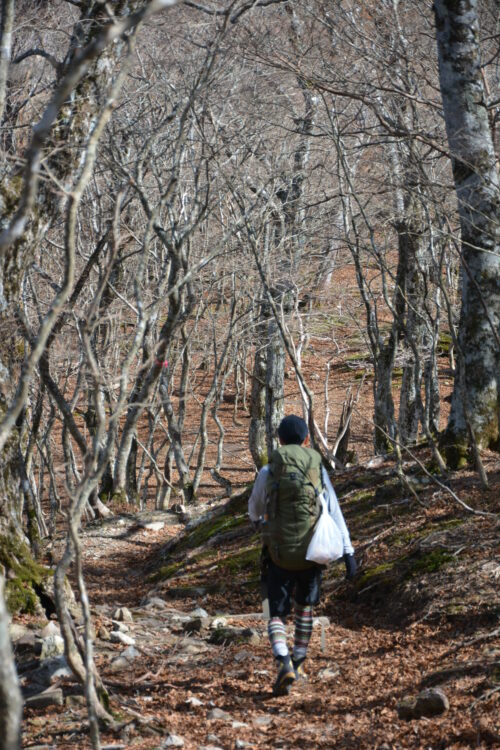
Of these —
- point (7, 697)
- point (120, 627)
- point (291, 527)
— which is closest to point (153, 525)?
point (120, 627)

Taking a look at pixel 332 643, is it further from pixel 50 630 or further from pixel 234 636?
pixel 50 630

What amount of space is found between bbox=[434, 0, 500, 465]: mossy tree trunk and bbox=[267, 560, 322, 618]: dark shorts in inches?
129

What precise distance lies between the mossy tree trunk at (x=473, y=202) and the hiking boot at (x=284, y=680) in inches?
148

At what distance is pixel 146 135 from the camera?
10.2 meters

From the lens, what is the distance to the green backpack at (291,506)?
15.5 feet

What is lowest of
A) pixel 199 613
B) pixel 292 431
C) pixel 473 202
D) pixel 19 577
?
pixel 199 613

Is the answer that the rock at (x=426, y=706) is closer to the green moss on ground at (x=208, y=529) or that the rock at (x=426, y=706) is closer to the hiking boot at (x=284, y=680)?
the hiking boot at (x=284, y=680)

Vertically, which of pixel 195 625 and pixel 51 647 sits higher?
pixel 51 647

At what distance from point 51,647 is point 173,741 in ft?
4.32

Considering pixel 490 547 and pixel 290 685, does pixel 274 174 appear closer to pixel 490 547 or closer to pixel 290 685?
pixel 490 547

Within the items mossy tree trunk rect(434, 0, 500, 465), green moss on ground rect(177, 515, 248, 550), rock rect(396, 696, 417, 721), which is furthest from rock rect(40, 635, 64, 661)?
green moss on ground rect(177, 515, 248, 550)

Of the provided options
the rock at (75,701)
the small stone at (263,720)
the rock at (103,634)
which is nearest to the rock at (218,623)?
the rock at (103,634)

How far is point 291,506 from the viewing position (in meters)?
4.76

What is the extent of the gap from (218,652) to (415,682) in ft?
4.86
